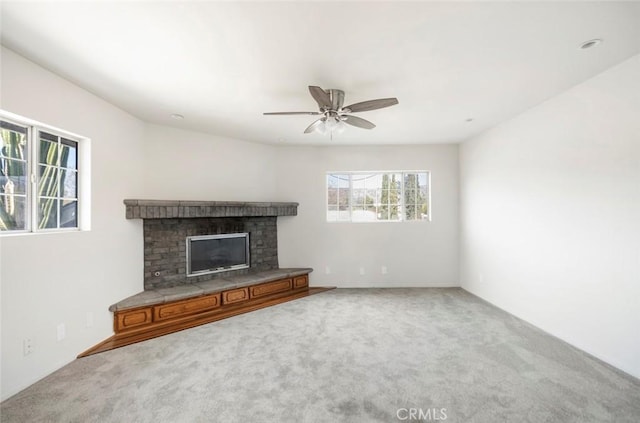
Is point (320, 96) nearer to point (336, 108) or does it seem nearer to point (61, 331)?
point (336, 108)

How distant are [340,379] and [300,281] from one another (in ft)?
8.31

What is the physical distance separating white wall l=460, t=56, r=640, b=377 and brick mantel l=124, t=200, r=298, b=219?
3260mm

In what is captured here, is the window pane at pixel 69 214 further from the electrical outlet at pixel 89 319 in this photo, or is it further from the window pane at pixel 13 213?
the electrical outlet at pixel 89 319

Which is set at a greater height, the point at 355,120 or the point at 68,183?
the point at 355,120

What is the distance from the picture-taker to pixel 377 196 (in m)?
5.12

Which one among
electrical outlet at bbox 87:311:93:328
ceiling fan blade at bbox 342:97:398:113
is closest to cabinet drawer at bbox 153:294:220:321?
electrical outlet at bbox 87:311:93:328

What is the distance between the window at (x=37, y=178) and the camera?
214cm

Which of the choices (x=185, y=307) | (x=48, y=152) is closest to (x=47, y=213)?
(x=48, y=152)

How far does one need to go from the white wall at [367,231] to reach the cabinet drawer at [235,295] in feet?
3.36

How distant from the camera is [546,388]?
207 centimetres

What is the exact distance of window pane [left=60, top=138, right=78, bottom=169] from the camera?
8.54 ft

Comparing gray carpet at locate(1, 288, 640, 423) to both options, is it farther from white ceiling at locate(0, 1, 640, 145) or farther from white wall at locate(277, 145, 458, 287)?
white ceiling at locate(0, 1, 640, 145)

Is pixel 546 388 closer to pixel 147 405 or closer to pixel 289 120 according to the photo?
pixel 147 405

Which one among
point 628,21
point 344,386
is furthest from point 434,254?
point 628,21
